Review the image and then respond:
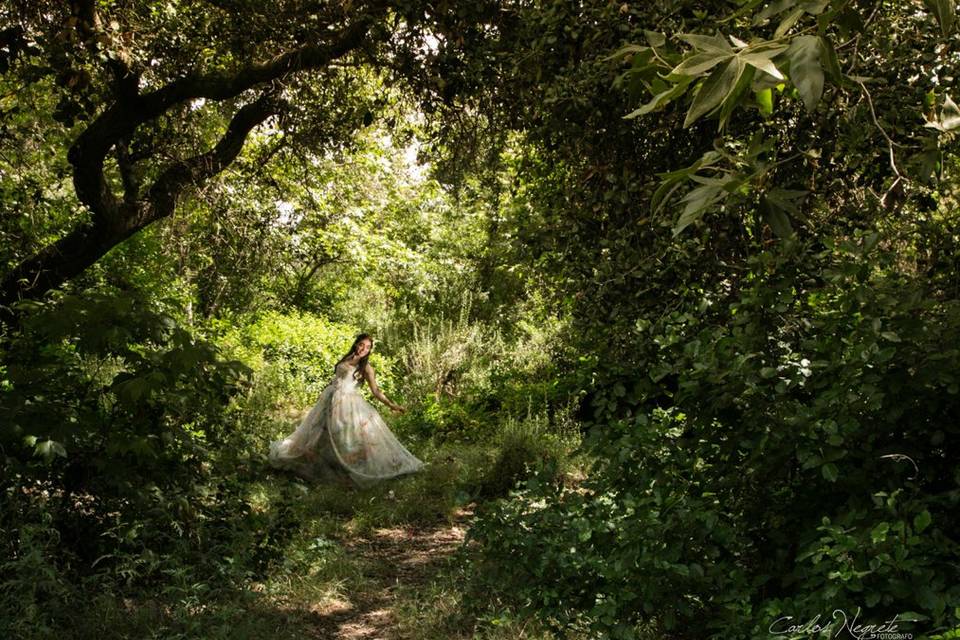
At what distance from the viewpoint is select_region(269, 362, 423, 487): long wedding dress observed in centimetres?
823

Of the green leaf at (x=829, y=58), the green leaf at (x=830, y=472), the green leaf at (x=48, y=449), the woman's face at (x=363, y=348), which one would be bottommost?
the green leaf at (x=830, y=472)

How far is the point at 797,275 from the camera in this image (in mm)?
2949

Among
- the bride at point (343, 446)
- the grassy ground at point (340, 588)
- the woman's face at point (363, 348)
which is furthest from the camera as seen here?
the woman's face at point (363, 348)

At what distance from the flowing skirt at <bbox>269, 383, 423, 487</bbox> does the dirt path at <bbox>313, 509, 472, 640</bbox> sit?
1.45m

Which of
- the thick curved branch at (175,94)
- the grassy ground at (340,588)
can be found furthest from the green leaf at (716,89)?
the thick curved branch at (175,94)

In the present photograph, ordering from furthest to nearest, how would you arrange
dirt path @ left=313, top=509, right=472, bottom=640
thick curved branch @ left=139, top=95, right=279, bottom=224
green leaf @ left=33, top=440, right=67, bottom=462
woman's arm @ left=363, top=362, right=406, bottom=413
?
woman's arm @ left=363, top=362, right=406, bottom=413 → thick curved branch @ left=139, top=95, right=279, bottom=224 → dirt path @ left=313, top=509, right=472, bottom=640 → green leaf @ left=33, top=440, right=67, bottom=462

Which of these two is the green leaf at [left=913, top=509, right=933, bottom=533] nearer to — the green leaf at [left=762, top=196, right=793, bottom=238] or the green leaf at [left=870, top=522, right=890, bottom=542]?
the green leaf at [left=870, top=522, right=890, bottom=542]

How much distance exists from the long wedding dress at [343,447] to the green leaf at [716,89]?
708 cm

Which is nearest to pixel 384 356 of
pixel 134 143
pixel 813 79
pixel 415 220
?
pixel 415 220

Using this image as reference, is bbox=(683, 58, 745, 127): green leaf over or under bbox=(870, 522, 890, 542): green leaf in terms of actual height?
over

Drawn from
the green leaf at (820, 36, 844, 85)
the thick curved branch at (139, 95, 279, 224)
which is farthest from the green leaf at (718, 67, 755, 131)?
the thick curved branch at (139, 95, 279, 224)

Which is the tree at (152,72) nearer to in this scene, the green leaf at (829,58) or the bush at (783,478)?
the bush at (783,478)

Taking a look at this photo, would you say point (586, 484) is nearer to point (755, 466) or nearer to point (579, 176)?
point (755, 466)

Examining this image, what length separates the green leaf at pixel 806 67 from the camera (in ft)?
4.32
